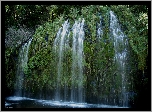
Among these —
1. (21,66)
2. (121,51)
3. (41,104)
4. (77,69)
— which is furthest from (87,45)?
(21,66)

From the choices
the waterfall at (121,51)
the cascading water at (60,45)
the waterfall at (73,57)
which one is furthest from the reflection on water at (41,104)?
the waterfall at (121,51)

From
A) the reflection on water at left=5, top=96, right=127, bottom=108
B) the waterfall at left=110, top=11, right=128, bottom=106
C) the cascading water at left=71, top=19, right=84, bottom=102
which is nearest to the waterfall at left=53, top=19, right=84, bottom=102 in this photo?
the cascading water at left=71, top=19, right=84, bottom=102

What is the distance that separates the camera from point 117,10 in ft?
17.7

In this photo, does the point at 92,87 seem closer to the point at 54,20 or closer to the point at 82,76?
the point at 82,76

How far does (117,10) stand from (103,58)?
1.25 m

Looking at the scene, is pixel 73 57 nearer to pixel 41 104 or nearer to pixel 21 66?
pixel 41 104

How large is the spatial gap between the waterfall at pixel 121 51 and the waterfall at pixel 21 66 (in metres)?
2.01

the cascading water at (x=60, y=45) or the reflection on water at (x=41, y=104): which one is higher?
the cascading water at (x=60, y=45)

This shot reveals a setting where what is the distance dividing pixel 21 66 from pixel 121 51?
7.87ft

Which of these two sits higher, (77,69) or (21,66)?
(21,66)

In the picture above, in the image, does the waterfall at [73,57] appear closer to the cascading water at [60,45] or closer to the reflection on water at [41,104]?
the cascading water at [60,45]

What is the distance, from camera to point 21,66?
5.59 meters

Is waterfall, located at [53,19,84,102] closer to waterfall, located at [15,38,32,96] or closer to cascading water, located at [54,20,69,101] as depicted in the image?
cascading water, located at [54,20,69,101]

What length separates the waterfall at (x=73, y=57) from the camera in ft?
16.4
